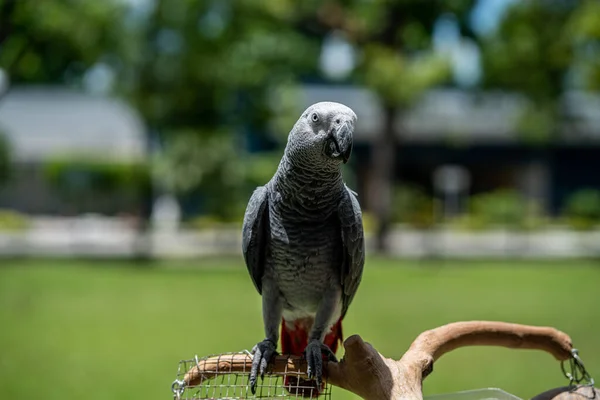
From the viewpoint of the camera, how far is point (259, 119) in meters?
11.8

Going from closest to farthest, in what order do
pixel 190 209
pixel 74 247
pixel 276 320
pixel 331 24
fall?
pixel 276 320 → pixel 331 24 → pixel 74 247 → pixel 190 209

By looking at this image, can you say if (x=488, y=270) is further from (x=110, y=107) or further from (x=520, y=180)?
(x=110, y=107)

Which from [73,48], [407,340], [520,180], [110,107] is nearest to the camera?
[407,340]

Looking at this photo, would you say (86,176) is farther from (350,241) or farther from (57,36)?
(350,241)

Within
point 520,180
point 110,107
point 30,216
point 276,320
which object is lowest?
point 276,320

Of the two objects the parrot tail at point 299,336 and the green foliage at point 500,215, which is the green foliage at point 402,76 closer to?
the green foliage at point 500,215

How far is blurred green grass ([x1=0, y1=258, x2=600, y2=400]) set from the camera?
4.55 meters

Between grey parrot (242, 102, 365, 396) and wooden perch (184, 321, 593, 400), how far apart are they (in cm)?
10

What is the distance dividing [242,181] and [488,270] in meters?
6.80

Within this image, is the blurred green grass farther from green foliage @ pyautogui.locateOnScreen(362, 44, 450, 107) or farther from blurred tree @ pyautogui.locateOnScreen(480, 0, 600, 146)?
blurred tree @ pyautogui.locateOnScreen(480, 0, 600, 146)

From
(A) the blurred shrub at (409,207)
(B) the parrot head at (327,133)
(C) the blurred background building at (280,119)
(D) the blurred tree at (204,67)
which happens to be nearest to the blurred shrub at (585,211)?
(C) the blurred background building at (280,119)

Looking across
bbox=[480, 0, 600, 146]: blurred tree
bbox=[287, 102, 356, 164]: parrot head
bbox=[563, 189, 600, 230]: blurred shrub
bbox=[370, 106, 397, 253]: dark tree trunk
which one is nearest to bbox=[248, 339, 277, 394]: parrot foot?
bbox=[287, 102, 356, 164]: parrot head

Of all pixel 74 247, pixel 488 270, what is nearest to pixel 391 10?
pixel 488 270

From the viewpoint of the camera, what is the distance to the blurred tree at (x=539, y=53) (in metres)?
11.6
